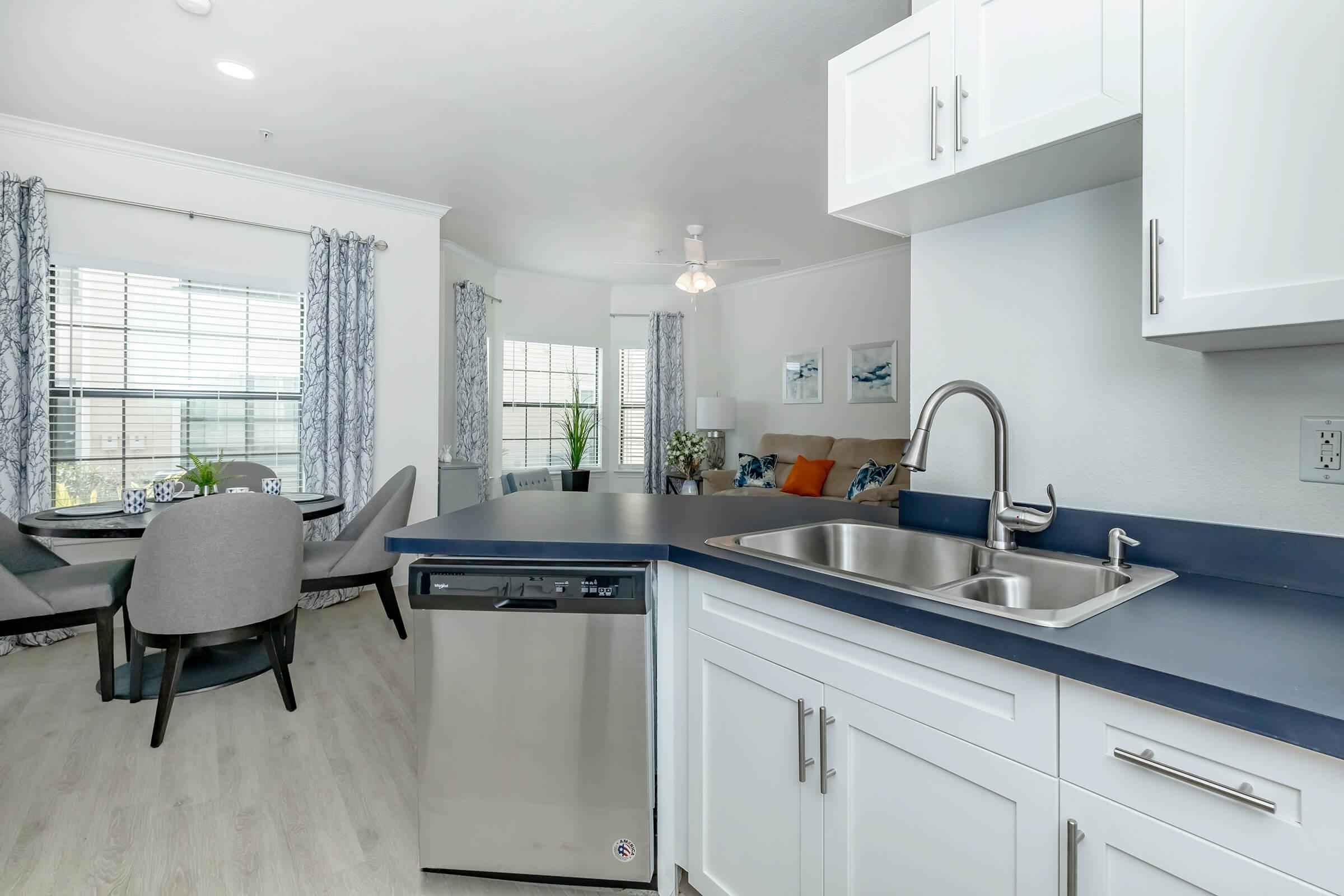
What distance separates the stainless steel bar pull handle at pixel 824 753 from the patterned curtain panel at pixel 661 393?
19.3ft

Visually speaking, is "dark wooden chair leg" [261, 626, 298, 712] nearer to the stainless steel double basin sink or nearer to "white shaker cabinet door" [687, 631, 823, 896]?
"white shaker cabinet door" [687, 631, 823, 896]

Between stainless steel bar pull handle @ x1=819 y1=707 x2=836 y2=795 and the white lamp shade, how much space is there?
18.6 feet

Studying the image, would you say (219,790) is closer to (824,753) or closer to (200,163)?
(824,753)

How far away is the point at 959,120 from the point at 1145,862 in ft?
4.15

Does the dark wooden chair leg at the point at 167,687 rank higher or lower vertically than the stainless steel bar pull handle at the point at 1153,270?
lower

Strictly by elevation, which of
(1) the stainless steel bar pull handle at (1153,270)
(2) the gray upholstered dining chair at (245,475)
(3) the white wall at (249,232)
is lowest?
(2) the gray upholstered dining chair at (245,475)

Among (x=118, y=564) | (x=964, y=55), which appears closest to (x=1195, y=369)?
(x=964, y=55)

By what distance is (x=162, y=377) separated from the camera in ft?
12.3

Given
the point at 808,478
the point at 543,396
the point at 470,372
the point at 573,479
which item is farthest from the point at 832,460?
the point at 470,372

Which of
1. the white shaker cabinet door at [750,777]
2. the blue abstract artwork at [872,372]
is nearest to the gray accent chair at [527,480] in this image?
the blue abstract artwork at [872,372]

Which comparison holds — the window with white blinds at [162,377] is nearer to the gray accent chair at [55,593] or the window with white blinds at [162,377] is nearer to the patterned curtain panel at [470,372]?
the gray accent chair at [55,593]

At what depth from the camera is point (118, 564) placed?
9.20 feet

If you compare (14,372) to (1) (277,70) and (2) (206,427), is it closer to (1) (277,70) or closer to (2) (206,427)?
(2) (206,427)

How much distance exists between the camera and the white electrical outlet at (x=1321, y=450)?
1.08m
